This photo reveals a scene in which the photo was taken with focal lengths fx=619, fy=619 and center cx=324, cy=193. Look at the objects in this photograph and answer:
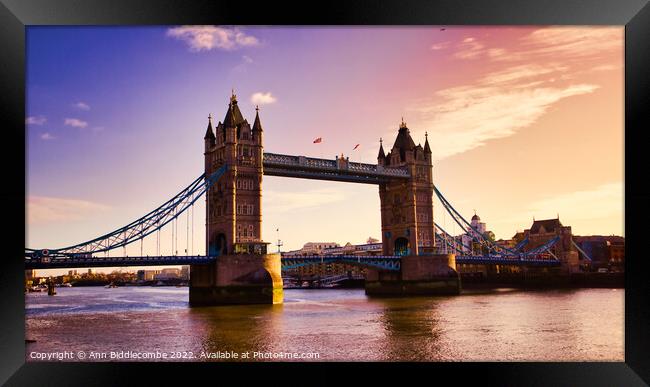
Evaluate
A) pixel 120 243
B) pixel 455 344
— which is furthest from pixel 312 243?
pixel 455 344

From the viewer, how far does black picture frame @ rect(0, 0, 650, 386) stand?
1814 centimetres

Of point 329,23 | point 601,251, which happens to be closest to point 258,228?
point 329,23

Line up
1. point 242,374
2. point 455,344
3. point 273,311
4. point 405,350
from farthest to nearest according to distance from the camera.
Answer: point 273,311
point 455,344
point 405,350
point 242,374

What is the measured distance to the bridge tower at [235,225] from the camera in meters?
46.9

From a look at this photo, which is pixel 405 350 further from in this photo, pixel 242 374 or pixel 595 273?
pixel 595 273

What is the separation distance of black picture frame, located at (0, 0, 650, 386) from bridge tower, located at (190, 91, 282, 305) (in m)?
28.4

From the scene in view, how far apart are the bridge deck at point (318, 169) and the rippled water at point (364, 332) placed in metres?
15.6

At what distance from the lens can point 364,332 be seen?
1173 inches

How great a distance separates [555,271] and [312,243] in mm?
92065

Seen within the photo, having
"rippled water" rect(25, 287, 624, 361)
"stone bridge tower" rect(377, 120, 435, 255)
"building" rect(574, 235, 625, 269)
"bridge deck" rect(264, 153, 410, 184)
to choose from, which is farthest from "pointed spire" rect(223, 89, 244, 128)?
"building" rect(574, 235, 625, 269)

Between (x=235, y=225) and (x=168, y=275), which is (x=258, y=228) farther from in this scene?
(x=168, y=275)

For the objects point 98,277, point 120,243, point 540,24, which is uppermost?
point 540,24

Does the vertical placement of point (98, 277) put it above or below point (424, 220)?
below

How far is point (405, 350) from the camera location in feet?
79.7
